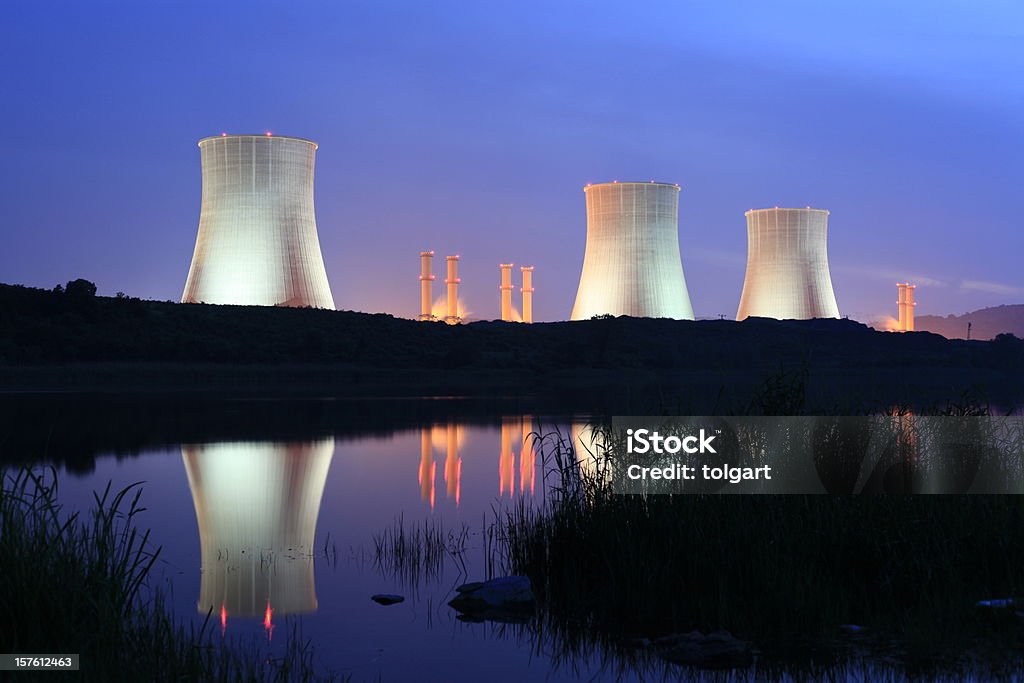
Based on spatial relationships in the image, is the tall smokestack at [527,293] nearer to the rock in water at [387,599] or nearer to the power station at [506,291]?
the power station at [506,291]

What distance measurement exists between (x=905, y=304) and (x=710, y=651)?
54.2 m

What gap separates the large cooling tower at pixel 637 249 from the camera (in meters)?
32.5

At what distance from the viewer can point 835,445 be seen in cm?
648

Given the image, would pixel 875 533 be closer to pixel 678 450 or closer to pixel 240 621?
pixel 678 450

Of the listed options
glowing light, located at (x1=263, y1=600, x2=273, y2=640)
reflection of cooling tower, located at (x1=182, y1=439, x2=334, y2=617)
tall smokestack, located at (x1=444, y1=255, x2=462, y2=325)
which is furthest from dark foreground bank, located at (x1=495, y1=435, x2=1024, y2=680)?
tall smokestack, located at (x1=444, y1=255, x2=462, y2=325)

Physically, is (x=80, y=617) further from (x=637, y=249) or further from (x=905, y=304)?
(x=905, y=304)

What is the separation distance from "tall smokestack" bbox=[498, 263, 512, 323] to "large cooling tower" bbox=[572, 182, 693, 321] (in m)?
20.3

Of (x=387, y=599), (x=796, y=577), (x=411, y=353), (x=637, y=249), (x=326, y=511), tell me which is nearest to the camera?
(x=796, y=577)

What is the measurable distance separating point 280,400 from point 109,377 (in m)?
7.93

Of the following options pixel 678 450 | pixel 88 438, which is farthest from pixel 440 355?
pixel 678 450

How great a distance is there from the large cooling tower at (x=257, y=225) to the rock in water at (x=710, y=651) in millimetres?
23998

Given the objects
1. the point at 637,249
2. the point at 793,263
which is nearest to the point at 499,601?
the point at 637,249

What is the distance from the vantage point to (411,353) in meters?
38.8

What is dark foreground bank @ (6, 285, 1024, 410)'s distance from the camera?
31675mm
